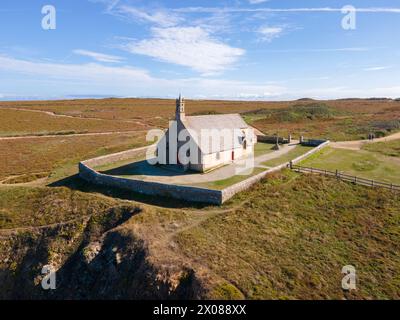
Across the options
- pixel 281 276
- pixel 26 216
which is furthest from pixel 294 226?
pixel 26 216

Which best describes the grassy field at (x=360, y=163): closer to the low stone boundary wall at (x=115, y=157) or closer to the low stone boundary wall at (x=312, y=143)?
the low stone boundary wall at (x=312, y=143)

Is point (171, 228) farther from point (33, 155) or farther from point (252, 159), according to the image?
point (33, 155)

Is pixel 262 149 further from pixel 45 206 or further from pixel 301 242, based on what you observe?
pixel 45 206

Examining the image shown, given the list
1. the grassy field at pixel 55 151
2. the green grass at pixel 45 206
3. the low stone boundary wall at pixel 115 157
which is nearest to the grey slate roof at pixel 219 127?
the low stone boundary wall at pixel 115 157

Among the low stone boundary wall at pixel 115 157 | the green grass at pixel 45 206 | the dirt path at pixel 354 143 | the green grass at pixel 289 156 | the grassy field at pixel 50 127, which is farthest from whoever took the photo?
the grassy field at pixel 50 127

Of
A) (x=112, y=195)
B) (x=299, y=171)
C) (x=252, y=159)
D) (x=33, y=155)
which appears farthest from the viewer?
(x=33, y=155)
